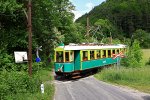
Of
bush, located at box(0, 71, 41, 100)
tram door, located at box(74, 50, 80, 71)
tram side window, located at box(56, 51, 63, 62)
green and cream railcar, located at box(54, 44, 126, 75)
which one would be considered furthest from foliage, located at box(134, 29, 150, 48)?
bush, located at box(0, 71, 41, 100)

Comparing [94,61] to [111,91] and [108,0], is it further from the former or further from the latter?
[108,0]

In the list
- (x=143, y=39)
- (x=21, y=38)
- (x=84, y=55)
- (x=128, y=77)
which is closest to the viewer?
(x=128, y=77)

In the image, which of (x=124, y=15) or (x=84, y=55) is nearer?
(x=84, y=55)

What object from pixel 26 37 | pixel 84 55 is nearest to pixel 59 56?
pixel 84 55

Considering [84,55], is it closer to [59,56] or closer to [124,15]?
[59,56]

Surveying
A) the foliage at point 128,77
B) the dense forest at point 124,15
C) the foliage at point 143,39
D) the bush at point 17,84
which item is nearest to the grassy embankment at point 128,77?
the foliage at point 128,77

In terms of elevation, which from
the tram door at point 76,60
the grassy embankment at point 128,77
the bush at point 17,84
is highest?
the tram door at point 76,60

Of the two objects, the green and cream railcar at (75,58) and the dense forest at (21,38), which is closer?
the dense forest at (21,38)

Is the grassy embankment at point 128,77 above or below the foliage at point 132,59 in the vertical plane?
below

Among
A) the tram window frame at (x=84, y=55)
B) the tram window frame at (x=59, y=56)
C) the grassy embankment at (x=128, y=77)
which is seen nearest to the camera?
the grassy embankment at (x=128, y=77)

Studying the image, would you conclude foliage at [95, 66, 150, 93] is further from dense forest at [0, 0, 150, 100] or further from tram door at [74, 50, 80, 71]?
dense forest at [0, 0, 150, 100]

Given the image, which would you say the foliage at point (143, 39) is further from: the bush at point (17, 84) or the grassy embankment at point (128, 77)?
the bush at point (17, 84)

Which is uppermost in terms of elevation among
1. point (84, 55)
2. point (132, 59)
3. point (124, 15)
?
point (124, 15)

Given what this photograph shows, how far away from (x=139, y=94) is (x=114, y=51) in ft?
58.5
